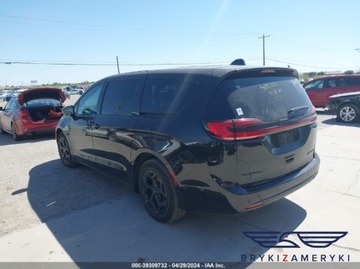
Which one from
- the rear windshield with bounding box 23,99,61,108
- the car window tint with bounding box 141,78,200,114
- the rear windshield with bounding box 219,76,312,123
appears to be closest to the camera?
the rear windshield with bounding box 219,76,312,123

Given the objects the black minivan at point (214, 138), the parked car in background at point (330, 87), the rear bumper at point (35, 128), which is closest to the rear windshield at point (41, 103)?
the rear bumper at point (35, 128)

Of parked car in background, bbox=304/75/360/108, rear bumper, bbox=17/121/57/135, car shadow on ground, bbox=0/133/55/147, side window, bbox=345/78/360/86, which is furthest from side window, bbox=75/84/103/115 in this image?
side window, bbox=345/78/360/86

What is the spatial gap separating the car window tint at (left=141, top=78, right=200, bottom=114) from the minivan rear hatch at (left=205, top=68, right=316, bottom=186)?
15.7 inches

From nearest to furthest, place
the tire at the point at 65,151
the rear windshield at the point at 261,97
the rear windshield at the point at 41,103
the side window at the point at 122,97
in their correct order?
the rear windshield at the point at 261,97 → the side window at the point at 122,97 → the tire at the point at 65,151 → the rear windshield at the point at 41,103

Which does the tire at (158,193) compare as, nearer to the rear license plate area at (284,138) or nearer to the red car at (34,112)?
the rear license plate area at (284,138)

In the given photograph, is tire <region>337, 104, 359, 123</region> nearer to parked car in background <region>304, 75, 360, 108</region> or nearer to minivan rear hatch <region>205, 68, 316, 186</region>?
parked car in background <region>304, 75, 360, 108</region>

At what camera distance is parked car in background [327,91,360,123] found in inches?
400

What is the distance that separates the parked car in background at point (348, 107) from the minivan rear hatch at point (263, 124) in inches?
318

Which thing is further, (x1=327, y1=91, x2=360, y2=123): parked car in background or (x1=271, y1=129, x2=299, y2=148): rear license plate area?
(x1=327, y1=91, x2=360, y2=123): parked car in background

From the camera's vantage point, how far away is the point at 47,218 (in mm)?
3766

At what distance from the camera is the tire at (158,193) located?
128 inches

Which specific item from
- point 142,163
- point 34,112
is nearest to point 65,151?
point 142,163

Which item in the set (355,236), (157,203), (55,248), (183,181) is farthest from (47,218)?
(355,236)

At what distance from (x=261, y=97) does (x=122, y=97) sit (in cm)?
196
